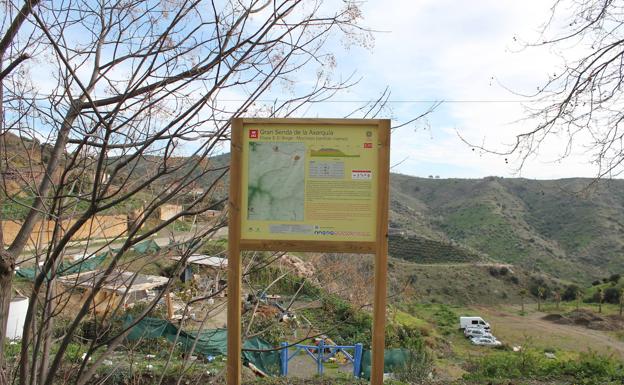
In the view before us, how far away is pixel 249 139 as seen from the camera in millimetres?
2562

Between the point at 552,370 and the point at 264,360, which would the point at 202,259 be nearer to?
the point at 552,370

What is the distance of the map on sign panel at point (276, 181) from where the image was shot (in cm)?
251

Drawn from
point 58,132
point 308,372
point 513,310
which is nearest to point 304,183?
point 58,132

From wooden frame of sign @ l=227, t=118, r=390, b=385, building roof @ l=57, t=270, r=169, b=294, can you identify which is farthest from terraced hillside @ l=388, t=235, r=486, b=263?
wooden frame of sign @ l=227, t=118, r=390, b=385

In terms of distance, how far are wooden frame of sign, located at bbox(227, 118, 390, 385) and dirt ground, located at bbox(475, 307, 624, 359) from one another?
23910mm

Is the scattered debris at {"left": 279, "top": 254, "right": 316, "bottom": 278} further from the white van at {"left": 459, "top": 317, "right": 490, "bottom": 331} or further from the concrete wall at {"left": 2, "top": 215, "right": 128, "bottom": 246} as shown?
the white van at {"left": 459, "top": 317, "right": 490, "bottom": 331}

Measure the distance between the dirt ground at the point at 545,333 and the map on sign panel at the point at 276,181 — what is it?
79.0 ft

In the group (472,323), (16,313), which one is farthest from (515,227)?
(16,313)

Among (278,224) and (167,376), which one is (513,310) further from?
(278,224)

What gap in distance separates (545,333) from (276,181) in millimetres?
32453

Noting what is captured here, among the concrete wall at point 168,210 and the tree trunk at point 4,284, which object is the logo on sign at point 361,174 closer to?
the concrete wall at point 168,210

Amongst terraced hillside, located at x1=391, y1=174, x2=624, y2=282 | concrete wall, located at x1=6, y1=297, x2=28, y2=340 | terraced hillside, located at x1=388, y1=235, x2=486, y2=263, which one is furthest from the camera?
terraced hillside, located at x1=391, y1=174, x2=624, y2=282

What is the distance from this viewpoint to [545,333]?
3031 centimetres

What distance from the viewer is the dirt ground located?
1015 inches
